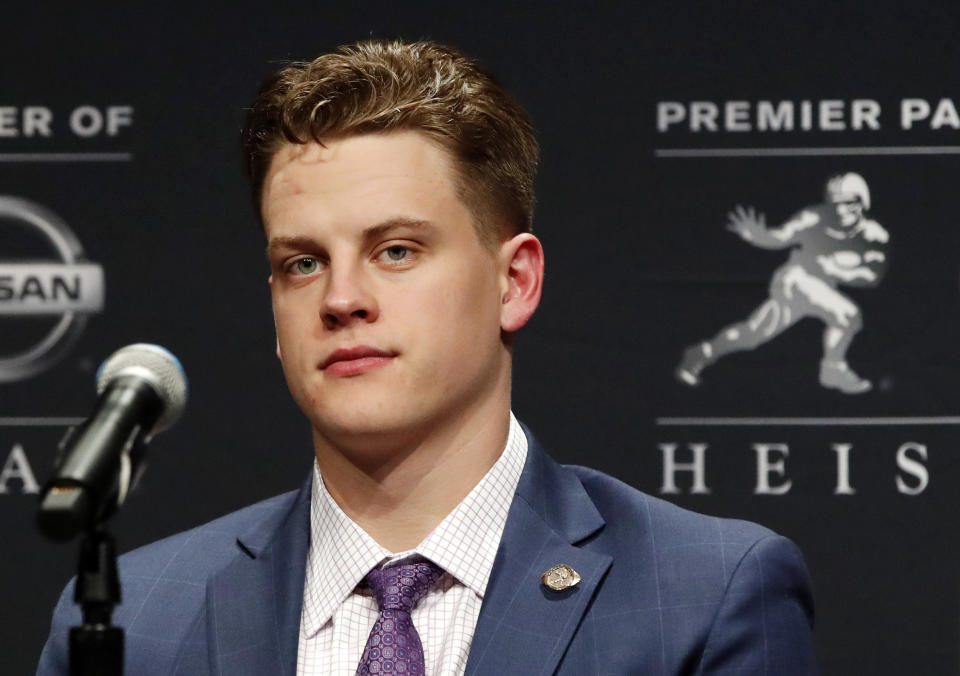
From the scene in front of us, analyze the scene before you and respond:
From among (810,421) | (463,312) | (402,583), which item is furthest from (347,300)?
(810,421)

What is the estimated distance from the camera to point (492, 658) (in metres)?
2.11

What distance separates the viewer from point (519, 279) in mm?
2324

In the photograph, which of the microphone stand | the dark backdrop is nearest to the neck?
the microphone stand

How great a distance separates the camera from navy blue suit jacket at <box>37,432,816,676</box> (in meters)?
2.14

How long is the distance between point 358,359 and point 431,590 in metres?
0.37

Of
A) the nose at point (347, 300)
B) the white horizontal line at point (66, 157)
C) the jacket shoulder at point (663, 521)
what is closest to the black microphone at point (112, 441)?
the nose at point (347, 300)

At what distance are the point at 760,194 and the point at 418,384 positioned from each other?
46.2 inches

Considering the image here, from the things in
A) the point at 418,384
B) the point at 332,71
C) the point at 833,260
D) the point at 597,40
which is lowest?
the point at 418,384

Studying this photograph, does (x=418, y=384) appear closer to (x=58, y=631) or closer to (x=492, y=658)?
(x=492, y=658)

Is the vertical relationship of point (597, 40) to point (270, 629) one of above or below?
above

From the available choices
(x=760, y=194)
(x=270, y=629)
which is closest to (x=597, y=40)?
(x=760, y=194)

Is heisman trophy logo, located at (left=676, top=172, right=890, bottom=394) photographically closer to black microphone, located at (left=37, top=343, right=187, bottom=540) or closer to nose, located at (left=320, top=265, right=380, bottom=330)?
nose, located at (left=320, top=265, right=380, bottom=330)

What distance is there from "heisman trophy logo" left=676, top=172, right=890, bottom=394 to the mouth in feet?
3.49

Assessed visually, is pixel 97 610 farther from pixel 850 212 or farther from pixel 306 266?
pixel 850 212
